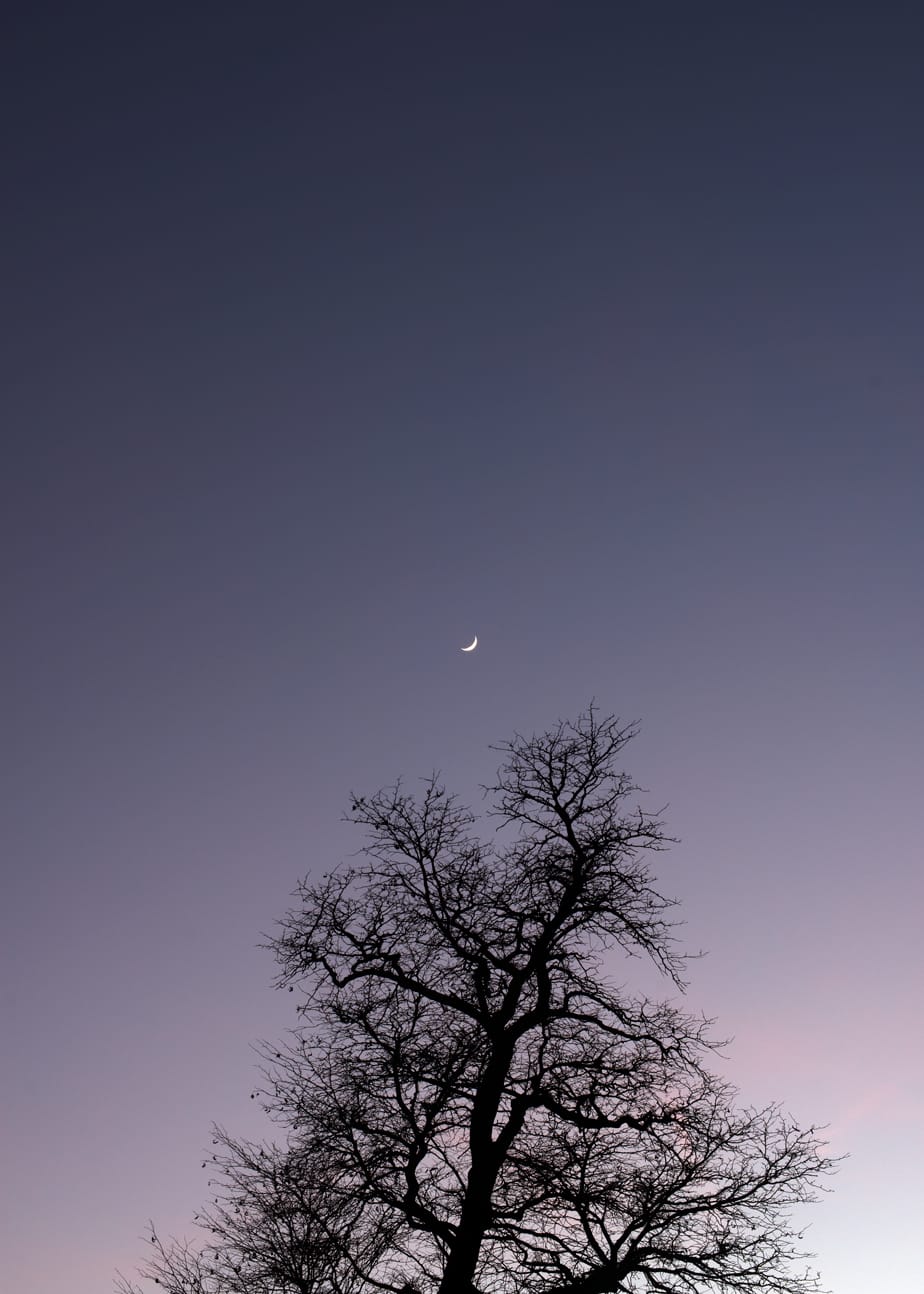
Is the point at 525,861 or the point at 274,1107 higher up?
the point at 525,861

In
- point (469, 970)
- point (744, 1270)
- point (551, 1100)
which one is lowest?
point (744, 1270)

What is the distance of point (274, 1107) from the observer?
1227 centimetres

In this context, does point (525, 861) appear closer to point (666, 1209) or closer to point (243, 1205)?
point (666, 1209)

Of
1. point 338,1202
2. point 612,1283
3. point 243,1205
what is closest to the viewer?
point 612,1283

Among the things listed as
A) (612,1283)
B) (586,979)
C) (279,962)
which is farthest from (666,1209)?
(279,962)

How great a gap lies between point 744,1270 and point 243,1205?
574cm

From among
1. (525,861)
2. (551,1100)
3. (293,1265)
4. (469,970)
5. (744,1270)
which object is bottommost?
(293,1265)

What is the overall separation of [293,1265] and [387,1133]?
1.97 meters

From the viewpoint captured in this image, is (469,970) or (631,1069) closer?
(631,1069)

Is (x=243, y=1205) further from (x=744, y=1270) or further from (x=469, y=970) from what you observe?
(x=744, y=1270)

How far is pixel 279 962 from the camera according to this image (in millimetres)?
13242

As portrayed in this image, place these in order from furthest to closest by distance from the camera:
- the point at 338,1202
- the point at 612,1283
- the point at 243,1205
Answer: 1. the point at 243,1205
2. the point at 338,1202
3. the point at 612,1283

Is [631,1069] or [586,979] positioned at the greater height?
[586,979]

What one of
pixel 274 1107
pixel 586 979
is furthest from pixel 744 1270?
pixel 274 1107
